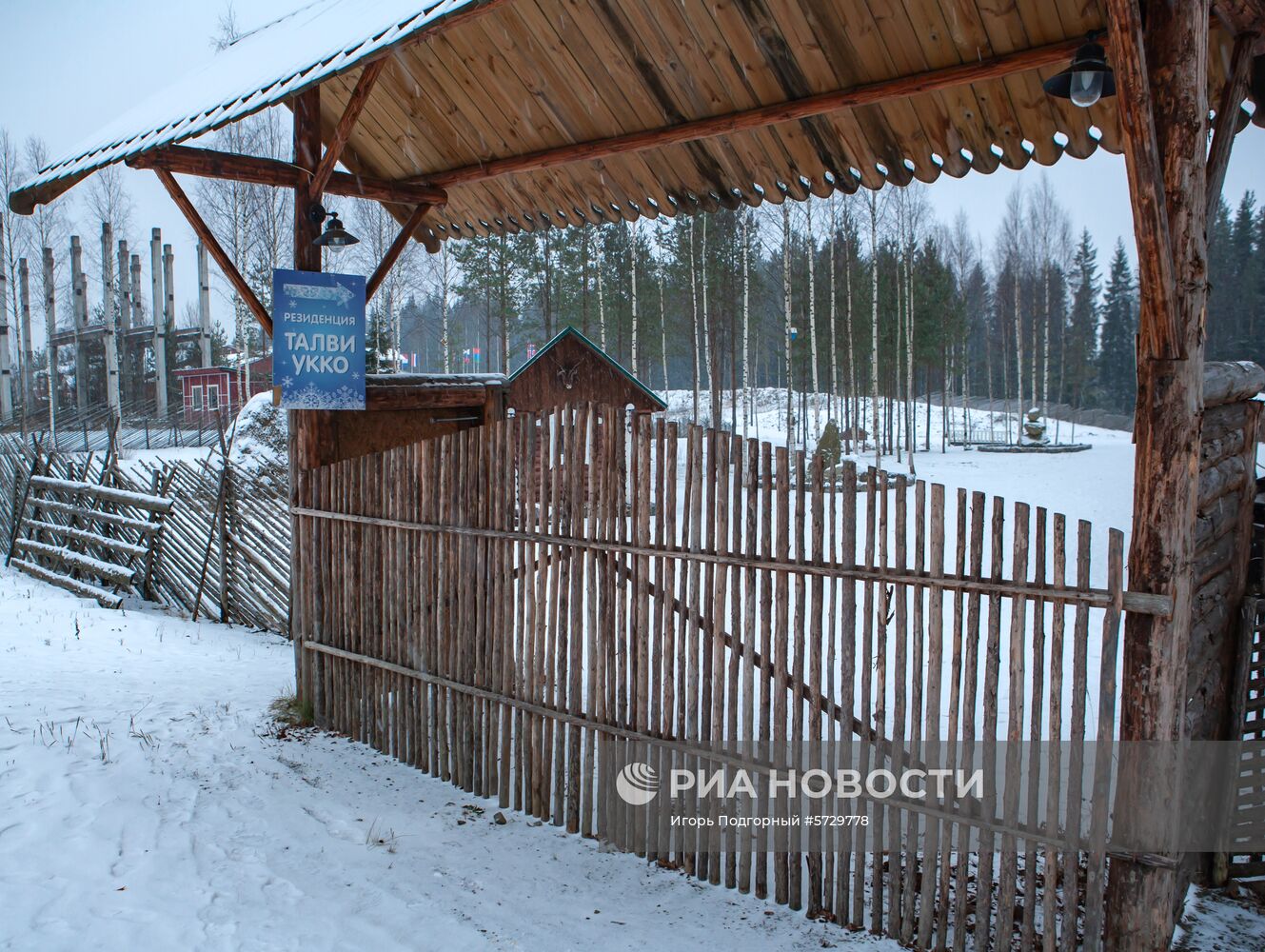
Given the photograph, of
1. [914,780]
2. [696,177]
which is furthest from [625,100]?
[914,780]

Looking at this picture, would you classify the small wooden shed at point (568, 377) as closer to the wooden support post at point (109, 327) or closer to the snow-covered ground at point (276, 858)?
the snow-covered ground at point (276, 858)

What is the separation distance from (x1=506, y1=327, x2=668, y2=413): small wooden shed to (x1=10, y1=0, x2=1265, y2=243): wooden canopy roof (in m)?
8.24

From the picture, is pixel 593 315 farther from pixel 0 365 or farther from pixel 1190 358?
pixel 1190 358

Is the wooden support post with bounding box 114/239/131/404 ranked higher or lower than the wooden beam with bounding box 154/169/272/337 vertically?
higher

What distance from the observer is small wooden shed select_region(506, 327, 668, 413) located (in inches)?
629

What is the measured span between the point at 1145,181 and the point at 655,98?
12.1 ft

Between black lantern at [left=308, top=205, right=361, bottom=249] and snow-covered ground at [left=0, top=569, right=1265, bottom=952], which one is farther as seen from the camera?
black lantern at [left=308, top=205, right=361, bottom=249]

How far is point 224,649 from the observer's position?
841 cm

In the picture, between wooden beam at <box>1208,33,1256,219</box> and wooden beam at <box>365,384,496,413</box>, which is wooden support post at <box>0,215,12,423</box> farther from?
wooden beam at <box>1208,33,1256,219</box>

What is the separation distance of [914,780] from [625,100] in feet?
15.8

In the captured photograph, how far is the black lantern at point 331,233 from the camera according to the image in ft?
19.7

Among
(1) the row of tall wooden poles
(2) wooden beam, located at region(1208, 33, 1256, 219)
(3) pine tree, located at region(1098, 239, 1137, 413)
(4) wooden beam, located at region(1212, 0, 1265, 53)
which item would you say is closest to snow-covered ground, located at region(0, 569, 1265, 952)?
(2) wooden beam, located at region(1208, 33, 1256, 219)

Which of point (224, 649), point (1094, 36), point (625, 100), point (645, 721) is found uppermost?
point (625, 100)

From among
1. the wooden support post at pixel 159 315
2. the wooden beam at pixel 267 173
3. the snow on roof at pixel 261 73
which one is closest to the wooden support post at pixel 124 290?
the wooden support post at pixel 159 315
